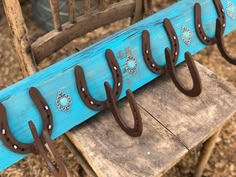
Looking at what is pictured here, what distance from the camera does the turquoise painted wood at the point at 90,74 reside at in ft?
2.84

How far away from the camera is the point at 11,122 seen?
856 millimetres

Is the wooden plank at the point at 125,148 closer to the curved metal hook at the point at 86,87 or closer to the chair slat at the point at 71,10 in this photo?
the curved metal hook at the point at 86,87

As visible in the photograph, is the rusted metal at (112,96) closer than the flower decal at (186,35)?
Yes

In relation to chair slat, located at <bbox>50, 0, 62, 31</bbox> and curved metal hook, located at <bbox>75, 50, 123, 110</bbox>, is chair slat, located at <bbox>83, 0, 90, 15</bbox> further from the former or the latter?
curved metal hook, located at <bbox>75, 50, 123, 110</bbox>

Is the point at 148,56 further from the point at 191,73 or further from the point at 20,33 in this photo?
the point at 20,33

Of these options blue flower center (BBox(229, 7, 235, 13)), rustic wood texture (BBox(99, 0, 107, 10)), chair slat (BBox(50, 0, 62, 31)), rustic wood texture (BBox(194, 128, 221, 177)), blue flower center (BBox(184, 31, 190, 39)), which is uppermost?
chair slat (BBox(50, 0, 62, 31))

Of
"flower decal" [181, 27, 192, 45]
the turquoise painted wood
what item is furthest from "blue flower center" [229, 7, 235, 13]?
"flower decal" [181, 27, 192, 45]

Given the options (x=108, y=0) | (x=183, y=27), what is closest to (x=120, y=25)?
(x=108, y=0)

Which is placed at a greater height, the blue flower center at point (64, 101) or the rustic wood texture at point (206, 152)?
the blue flower center at point (64, 101)

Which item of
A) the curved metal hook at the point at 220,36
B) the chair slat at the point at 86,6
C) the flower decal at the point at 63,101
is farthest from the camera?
the chair slat at the point at 86,6

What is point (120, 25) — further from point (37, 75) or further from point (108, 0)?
point (37, 75)

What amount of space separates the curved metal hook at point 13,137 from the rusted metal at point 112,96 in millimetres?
107

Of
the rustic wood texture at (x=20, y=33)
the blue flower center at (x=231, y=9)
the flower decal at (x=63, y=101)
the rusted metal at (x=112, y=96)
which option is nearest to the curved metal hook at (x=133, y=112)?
the rusted metal at (x=112, y=96)

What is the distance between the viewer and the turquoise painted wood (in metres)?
0.87
